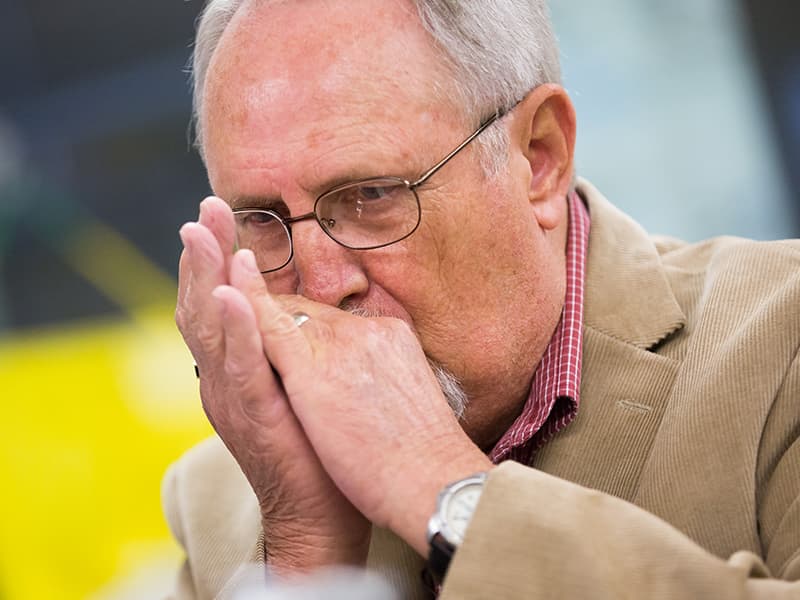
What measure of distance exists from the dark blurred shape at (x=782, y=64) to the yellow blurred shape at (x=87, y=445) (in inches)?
83.9

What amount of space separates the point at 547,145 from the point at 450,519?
3.05 feet

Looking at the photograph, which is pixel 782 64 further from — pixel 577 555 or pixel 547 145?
pixel 577 555

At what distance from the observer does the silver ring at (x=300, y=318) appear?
1.57m

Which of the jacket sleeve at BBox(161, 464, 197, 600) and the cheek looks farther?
the jacket sleeve at BBox(161, 464, 197, 600)

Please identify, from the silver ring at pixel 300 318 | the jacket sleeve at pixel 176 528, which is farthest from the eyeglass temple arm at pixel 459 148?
the jacket sleeve at pixel 176 528

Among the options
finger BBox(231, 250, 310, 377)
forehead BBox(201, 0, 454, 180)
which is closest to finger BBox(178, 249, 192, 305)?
finger BBox(231, 250, 310, 377)

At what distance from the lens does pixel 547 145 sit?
6.48ft

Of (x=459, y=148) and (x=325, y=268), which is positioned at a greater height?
(x=459, y=148)

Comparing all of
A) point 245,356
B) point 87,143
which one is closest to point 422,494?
point 245,356

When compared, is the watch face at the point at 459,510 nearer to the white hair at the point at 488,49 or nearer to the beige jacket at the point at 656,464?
the beige jacket at the point at 656,464

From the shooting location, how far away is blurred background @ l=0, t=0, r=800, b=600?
3.17 meters

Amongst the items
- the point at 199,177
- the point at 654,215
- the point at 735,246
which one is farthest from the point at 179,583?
the point at 654,215

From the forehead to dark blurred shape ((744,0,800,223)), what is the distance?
6.20ft

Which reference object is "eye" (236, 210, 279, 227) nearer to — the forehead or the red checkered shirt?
the forehead
